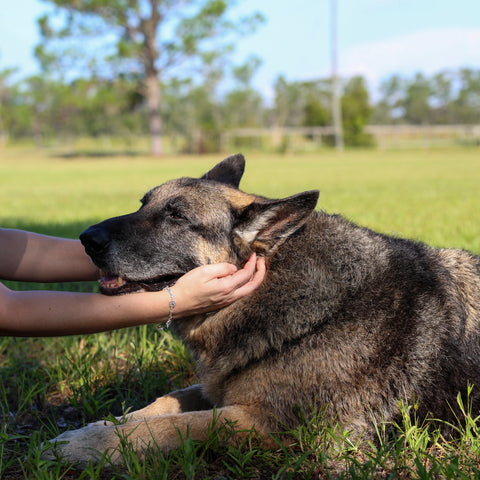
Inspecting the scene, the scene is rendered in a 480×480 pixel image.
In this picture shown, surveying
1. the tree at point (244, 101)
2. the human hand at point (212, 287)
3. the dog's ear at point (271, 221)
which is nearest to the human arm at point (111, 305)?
the human hand at point (212, 287)


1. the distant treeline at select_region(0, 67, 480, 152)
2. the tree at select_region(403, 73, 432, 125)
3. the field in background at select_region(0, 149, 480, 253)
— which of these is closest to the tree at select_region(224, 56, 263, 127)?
the distant treeline at select_region(0, 67, 480, 152)

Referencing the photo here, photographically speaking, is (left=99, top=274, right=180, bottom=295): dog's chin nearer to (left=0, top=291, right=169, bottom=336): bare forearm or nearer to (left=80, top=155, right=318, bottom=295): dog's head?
(left=80, top=155, right=318, bottom=295): dog's head

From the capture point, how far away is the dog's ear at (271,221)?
9.70 ft

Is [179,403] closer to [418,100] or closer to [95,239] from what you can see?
[95,239]

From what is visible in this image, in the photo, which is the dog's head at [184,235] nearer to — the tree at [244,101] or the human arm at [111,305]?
the human arm at [111,305]

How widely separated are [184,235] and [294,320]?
86 cm

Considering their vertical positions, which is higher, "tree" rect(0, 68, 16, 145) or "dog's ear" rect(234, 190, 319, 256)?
"tree" rect(0, 68, 16, 145)

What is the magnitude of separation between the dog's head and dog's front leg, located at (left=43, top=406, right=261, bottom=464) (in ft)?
2.55

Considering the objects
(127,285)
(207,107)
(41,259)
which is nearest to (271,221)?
(127,285)

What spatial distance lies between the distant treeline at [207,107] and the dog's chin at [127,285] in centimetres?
4842

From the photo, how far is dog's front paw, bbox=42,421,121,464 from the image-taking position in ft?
8.81

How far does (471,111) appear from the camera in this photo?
357 feet

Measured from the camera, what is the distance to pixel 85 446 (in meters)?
2.73

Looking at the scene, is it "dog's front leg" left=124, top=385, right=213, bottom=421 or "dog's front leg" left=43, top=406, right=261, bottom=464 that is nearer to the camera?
"dog's front leg" left=43, top=406, right=261, bottom=464
